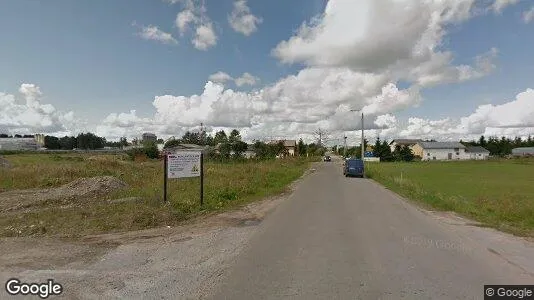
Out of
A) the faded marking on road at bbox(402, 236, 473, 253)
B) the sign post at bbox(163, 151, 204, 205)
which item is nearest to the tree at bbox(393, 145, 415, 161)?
the sign post at bbox(163, 151, 204, 205)

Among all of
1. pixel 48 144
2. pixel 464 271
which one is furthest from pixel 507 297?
pixel 48 144

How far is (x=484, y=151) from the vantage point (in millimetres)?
122188

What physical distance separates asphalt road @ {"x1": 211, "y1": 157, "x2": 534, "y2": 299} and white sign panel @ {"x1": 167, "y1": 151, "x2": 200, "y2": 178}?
451cm

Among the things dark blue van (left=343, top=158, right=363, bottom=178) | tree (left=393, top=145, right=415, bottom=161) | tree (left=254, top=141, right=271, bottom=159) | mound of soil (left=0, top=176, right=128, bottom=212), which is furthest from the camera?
tree (left=393, top=145, right=415, bottom=161)

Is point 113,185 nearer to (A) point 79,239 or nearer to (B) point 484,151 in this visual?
(A) point 79,239

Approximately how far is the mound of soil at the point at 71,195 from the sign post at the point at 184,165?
3.65m

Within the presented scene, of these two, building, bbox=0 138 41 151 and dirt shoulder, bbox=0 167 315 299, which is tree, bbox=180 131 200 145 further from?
dirt shoulder, bbox=0 167 315 299

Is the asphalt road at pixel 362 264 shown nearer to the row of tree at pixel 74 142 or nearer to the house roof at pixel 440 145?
the house roof at pixel 440 145

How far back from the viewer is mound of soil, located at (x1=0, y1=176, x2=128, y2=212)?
44.7 ft

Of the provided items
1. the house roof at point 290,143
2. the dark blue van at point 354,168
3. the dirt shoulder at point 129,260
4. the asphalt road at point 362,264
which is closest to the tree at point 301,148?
the house roof at point 290,143

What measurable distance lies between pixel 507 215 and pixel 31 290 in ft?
44.6

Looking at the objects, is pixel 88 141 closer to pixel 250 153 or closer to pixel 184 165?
pixel 250 153

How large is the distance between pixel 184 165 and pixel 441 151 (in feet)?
394

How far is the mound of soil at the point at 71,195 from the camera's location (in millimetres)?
13620
